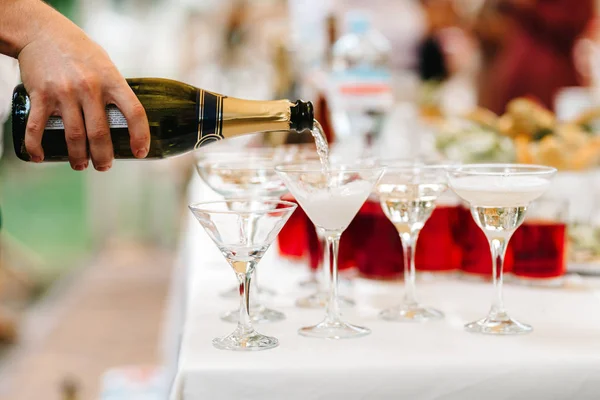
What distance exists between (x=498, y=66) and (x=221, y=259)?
10.3ft

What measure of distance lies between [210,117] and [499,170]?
1.39ft

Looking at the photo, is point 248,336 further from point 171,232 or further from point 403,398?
point 171,232

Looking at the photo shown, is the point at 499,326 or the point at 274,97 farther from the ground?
the point at 274,97

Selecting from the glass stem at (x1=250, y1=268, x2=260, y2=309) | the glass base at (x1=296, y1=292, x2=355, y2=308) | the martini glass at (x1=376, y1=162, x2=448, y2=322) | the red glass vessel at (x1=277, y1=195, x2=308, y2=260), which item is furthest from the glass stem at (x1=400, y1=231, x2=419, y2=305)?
the red glass vessel at (x1=277, y1=195, x2=308, y2=260)

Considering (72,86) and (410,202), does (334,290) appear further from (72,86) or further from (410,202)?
(72,86)

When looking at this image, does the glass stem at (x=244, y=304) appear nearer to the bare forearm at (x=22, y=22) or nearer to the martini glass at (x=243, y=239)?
the martini glass at (x=243, y=239)

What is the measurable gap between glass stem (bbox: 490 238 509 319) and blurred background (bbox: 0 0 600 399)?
48 cm

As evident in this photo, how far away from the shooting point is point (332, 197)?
3.68 feet

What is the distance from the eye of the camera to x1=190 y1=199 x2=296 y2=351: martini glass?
103 centimetres

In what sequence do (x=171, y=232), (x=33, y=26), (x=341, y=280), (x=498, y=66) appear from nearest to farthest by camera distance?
1. (x=33, y=26)
2. (x=341, y=280)
3. (x=498, y=66)
4. (x=171, y=232)

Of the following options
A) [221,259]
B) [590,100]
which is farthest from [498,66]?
[221,259]

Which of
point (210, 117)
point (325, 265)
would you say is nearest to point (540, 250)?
point (325, 265)

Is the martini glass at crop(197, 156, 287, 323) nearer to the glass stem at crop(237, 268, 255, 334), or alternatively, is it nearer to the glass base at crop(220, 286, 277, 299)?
the glass base at crop(220, 286, 277, 299)

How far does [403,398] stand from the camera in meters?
0.98
